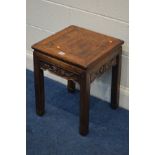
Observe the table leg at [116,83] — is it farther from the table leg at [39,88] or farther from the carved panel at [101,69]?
the table leg at [39,88]

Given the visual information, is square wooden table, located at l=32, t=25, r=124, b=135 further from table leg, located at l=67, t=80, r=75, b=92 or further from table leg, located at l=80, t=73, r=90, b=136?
table leg, located at l=67, t=80, r=75, b=92

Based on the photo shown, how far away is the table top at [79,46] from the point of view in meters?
1.82

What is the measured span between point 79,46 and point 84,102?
331 millimetres

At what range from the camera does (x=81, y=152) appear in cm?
189

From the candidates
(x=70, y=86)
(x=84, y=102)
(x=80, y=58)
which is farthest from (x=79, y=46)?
(x=70, y=86)

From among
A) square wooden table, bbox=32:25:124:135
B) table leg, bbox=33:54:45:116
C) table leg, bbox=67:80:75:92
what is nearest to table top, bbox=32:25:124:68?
square wooden table, bbox=32:25:124:135

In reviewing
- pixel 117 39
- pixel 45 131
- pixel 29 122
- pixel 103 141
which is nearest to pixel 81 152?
pixel 103 141

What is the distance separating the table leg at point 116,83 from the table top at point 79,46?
5.5 inches

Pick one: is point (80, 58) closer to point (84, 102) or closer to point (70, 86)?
point (84, 102)

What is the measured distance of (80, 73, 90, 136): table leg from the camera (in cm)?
181

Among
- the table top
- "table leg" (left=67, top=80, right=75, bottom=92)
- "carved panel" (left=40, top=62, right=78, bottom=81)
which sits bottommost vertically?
"table leg" (left=67, top=80, right=75, bottom=92)
